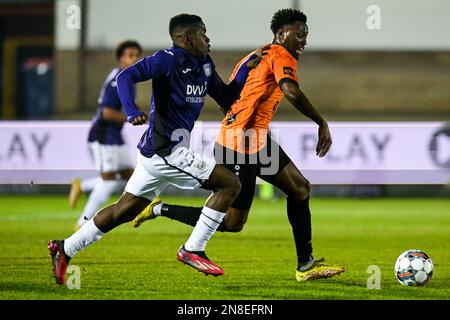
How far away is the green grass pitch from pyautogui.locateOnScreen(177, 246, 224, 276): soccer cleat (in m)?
0.16

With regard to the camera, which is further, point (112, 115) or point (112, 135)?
point (112, 135)

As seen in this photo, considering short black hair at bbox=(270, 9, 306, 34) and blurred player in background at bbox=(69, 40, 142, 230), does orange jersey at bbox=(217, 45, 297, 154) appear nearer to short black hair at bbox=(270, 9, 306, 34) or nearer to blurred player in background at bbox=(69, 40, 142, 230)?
short black hair at bbox=(270, 9, 306, 34)

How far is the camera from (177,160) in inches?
270

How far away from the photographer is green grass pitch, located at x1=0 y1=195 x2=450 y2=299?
22.7ft

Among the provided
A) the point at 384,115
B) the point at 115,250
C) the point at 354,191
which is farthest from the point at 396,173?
the point at 115,250

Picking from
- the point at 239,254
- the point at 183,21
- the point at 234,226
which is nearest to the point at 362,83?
the point at 239,254

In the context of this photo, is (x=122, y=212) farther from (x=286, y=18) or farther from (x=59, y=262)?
(x=286, y=18)

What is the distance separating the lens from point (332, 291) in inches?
273

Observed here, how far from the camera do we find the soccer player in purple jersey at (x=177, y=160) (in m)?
6.87

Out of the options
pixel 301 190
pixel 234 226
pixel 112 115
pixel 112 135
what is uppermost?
pixel 112 115

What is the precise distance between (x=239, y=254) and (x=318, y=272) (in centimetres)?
242

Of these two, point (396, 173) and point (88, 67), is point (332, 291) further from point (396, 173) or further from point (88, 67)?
point (88, 67)

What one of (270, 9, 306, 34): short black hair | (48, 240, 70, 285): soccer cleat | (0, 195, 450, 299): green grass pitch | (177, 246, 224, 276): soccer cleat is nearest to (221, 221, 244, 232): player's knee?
(0, 195, 450, 299): green grass pitch

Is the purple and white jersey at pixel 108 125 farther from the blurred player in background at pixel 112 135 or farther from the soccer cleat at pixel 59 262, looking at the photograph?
the soccer cleat at pixel 59 262
